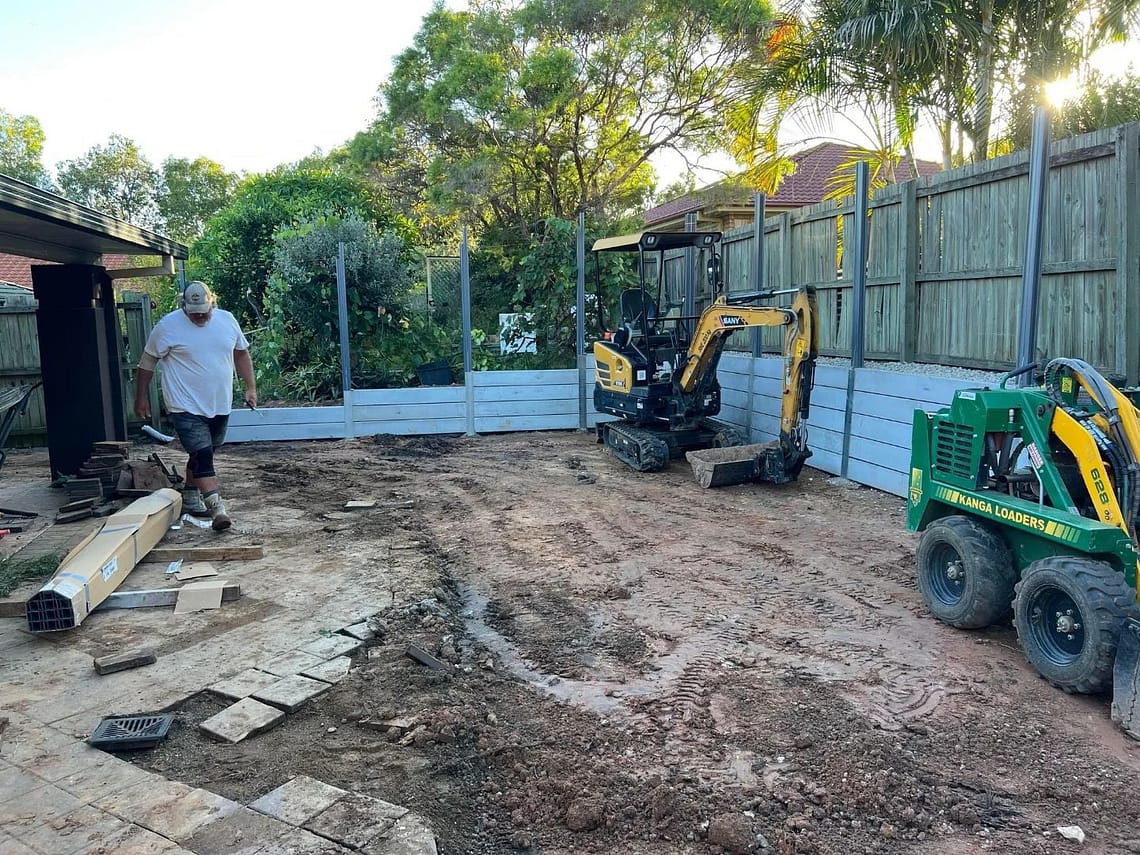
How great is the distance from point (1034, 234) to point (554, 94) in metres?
10.9

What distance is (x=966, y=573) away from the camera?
436 centimetres

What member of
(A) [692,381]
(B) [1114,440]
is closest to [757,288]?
(A) [692,381]

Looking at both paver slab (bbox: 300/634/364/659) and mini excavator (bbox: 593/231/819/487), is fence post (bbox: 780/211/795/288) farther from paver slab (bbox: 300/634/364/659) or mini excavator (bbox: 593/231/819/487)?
paver slab (bbox: 300/634/364/659)

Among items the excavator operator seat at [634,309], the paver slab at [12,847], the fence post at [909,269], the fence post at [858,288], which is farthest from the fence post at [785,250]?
the paver slab at [12,847]

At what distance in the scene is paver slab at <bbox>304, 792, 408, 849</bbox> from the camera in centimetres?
270

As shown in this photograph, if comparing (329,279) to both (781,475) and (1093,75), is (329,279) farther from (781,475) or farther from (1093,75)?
(1093,75)

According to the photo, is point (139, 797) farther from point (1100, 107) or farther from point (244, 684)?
point (1100, 107)

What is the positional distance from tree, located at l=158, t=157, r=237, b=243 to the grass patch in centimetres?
3631

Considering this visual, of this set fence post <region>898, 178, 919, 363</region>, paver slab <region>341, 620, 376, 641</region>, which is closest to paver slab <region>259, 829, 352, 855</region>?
paver slab <region>341, 620, 376, 641</region>

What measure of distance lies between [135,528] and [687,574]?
351cm

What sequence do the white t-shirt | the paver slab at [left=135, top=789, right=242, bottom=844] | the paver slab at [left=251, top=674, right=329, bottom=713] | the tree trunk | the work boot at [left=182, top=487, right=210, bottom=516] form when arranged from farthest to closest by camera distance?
the tree trunk, the work boot at [left=182, top=487, right=210, bottom=516], the white t-shirt, the paver slab at [left=251, top=674, right=329, bottom=713], the paver slab at [left=135, top=789, right=242, bottom=844]

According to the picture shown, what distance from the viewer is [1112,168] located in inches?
229

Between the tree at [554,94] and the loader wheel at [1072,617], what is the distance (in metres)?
13.1

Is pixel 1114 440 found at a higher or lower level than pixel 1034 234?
lower
